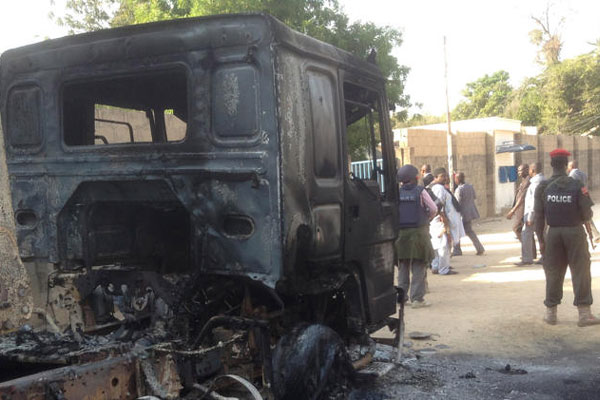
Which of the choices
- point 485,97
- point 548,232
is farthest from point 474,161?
point 485,97

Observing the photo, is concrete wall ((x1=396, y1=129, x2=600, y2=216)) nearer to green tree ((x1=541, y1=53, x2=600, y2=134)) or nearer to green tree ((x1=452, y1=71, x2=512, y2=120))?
green tree ((x1=541, y1=53, x2=600, y2=134))

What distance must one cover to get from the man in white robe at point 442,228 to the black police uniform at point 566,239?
2927 mm

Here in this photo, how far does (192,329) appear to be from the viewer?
3809 millimetres

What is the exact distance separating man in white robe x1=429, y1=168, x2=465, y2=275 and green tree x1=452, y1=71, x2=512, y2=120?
119ft

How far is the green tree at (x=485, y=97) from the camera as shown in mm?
47812

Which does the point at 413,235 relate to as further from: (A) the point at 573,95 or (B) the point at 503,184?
(A) the point at 573,95

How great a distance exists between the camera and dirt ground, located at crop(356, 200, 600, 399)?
5.13 meters

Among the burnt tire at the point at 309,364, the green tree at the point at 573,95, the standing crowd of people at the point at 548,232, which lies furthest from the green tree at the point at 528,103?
the burnt tire at the point at 309,364

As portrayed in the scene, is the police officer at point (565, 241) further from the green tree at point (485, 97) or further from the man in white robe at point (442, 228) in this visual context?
the green tree at point (485, 97)

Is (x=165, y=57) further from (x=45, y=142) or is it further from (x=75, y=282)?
(x=75, y=282)

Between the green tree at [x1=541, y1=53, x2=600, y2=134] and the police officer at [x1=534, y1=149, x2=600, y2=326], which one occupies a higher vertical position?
the green tree at [x1=541, y1=53, x2=600, y2=134]

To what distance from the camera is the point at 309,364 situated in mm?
4016

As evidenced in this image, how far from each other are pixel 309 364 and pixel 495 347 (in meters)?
3.05

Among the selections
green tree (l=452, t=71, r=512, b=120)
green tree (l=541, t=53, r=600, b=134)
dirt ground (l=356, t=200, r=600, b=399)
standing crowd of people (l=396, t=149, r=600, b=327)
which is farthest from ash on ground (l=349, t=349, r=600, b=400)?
green tree (l=452, t=71, r=512, b=120)
